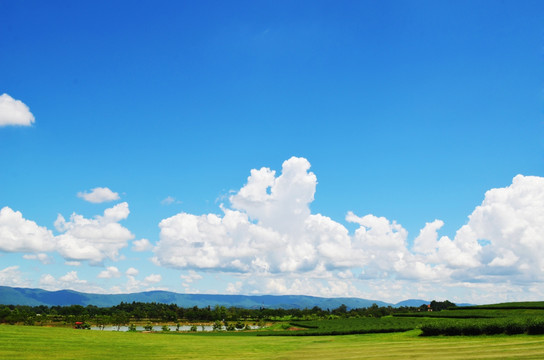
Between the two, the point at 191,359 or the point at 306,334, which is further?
the point at 306,334

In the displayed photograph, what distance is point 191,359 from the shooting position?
35375mm

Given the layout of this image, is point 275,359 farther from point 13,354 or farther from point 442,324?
point 442,324

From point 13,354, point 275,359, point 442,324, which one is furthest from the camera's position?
point 442,324

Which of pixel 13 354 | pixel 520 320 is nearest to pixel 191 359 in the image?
pixel 13 354

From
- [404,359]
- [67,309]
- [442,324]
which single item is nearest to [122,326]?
[67,309]

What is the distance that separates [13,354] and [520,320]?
192 ft

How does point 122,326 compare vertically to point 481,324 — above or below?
below

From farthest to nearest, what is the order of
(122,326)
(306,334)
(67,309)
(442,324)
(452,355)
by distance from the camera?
1. (67,309)
2. (122,326)
3. (306,334)
4. (442,324)
5. (452,355)

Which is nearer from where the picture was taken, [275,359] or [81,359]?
[81,359]

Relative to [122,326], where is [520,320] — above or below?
above

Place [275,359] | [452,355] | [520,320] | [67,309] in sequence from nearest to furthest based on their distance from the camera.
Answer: [452,355] → [275,359] → [520,320] → [67,309]

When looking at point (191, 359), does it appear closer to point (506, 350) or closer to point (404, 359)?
point (404, 359)

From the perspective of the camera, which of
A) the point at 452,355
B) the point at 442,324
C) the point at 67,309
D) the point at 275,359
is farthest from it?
the point at 67,309

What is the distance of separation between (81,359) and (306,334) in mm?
62609
